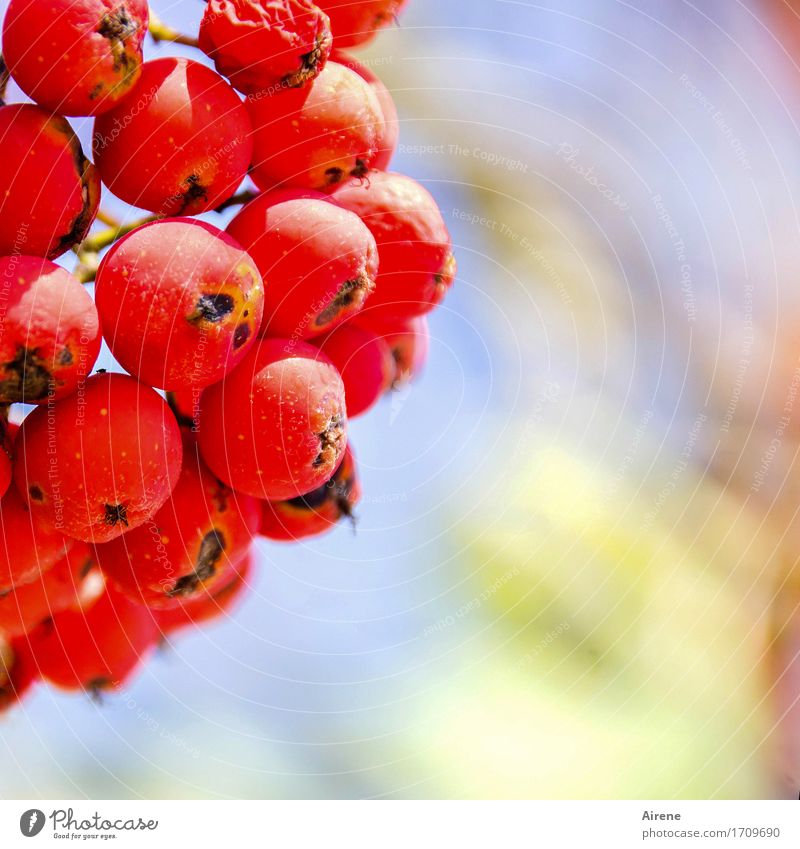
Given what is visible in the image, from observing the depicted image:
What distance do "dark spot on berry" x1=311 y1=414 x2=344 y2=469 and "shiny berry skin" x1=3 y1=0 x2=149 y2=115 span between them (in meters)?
0.14

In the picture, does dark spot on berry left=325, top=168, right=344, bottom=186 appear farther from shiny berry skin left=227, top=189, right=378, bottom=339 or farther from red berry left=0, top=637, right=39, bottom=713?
red berry left=0, top=637, right=39, bottom=713

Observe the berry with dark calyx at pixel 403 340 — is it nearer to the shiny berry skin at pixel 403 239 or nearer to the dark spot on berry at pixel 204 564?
the shiny berry skin at pixel 403 239

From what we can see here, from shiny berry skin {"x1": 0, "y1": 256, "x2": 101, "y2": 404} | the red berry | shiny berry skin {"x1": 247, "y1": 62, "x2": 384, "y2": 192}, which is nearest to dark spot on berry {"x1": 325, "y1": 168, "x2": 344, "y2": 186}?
shiny berry skin {"x1": 247, "y1": 62, "x2": 384, "y2": 192}

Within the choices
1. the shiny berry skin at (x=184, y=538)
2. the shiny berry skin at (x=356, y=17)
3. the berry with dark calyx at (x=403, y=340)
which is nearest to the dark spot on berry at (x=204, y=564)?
the shiny berry skin at (x=184, y=538)

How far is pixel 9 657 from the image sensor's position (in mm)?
378

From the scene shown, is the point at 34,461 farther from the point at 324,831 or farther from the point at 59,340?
the point at 324,831

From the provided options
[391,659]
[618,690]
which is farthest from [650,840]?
[391,659]

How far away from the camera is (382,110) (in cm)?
37

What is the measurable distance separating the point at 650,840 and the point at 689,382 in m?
0.34

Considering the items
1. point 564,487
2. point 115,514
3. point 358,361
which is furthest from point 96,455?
point 564,487

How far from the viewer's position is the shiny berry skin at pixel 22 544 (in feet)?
1.00

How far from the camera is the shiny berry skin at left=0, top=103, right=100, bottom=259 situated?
0.27 m

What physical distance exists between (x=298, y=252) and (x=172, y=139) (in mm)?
59

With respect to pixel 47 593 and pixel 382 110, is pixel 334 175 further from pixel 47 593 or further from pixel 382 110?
pixel 47 593
